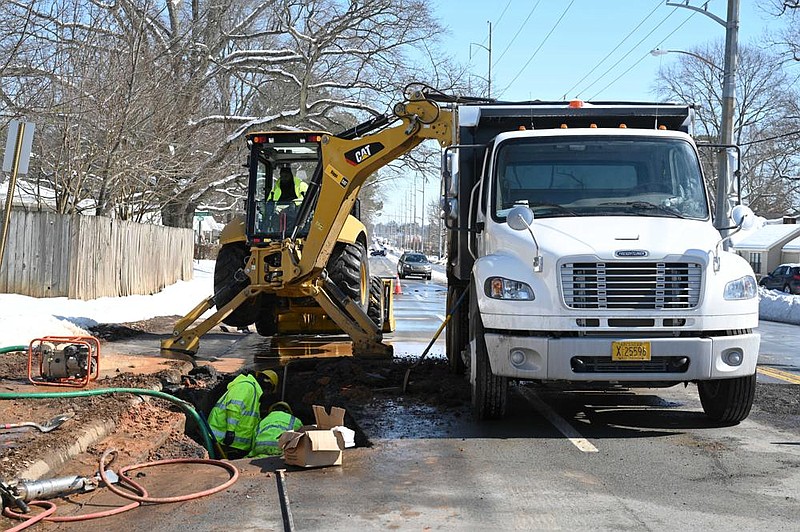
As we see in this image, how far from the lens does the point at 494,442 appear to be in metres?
7.92

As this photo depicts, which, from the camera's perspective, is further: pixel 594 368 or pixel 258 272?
pixel 258 272

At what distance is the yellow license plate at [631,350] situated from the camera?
783 cm

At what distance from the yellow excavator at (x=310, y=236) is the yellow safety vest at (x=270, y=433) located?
3.95m

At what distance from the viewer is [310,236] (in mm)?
12367

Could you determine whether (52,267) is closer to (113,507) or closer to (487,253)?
(487,253)

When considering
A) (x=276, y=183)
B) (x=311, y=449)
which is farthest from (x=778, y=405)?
(x=276, y=183)

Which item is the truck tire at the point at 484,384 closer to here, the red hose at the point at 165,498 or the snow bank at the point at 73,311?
the red hose at the point at 165,498

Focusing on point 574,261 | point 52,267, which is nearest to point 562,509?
point 574,261

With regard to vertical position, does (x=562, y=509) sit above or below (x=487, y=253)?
below

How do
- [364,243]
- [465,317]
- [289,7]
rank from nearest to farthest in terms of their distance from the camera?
[465,317] < [364,243] < [289,7]

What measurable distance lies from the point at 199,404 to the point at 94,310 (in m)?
9.38

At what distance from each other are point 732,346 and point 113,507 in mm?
5111

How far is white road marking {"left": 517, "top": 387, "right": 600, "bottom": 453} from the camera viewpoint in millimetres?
7758

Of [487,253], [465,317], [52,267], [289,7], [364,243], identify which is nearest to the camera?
[487,253]
